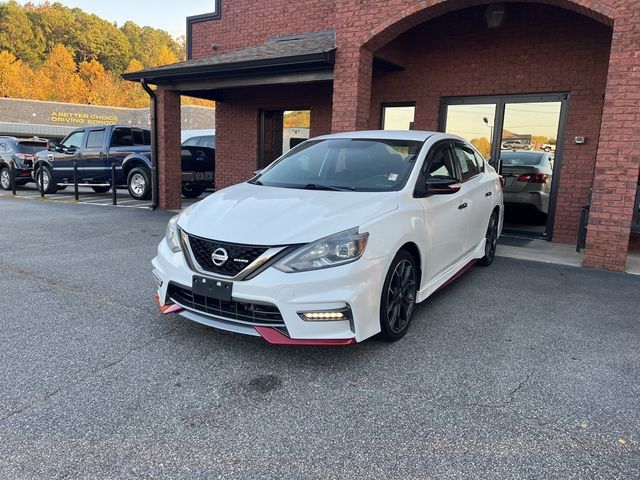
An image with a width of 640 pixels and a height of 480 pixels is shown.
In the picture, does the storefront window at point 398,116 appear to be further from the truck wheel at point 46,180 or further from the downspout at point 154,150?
the truck wheel at point 46,180

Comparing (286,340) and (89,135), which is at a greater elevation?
(89,135)

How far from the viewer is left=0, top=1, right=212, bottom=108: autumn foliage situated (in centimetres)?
5712

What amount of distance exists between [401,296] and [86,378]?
2210mm

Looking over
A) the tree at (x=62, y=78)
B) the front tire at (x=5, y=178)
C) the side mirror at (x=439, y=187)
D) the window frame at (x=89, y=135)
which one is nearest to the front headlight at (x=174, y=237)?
the side mirror at (x=439, y=187)

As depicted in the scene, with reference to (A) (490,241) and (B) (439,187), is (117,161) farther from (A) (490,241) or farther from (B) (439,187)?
(B) (439,187)

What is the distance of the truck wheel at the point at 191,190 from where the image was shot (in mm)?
14150

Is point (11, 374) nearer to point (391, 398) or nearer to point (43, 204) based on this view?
point (391, 398)

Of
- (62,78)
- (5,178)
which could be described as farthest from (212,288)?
(62,78)

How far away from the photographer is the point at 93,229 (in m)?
8.54

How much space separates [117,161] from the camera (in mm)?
13633

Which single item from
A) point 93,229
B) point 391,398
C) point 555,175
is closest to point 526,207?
point 555,175

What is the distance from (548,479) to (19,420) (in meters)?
2.61

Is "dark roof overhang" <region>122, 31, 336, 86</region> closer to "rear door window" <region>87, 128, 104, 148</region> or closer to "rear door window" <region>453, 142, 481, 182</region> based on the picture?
"rear door window" <region>453, 142, 481, 182</region>

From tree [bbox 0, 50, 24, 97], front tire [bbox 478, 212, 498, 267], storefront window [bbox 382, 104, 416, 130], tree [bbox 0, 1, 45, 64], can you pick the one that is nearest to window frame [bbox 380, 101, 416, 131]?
Answer: storefront window [bbox 382, 104, 416, 130]
